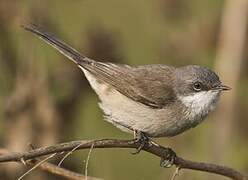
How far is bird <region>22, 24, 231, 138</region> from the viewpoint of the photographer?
4.81 meters

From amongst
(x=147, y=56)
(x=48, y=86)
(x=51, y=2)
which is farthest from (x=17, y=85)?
(x=147, y=56)

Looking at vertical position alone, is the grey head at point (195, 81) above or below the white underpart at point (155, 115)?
above

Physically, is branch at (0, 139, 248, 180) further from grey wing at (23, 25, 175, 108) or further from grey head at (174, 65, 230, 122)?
grey wing at (23, 25, 175, 108)

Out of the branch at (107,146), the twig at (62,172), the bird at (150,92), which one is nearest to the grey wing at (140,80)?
the bird at (150,92)

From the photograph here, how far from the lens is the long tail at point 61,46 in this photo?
15.9ft

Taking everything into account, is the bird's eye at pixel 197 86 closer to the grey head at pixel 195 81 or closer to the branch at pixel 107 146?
the grey head at pixel 195 81

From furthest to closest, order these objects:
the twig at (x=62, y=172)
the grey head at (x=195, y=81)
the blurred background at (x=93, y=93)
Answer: the blurred background at (x=93, y=93) → the grey head at (x=195, y=81) → the twig at (x=62, y=172)

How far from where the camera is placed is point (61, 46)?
5000 mm

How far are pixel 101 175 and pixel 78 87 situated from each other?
92 centimetres

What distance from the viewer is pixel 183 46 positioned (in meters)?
5.94

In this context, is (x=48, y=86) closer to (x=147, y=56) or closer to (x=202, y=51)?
(x=202, y=51)

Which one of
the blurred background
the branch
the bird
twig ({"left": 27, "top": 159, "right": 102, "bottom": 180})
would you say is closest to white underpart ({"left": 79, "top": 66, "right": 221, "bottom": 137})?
the bird

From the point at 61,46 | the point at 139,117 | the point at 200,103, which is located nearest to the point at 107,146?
the point at 139,117

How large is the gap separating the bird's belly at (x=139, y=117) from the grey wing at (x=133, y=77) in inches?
2.5
